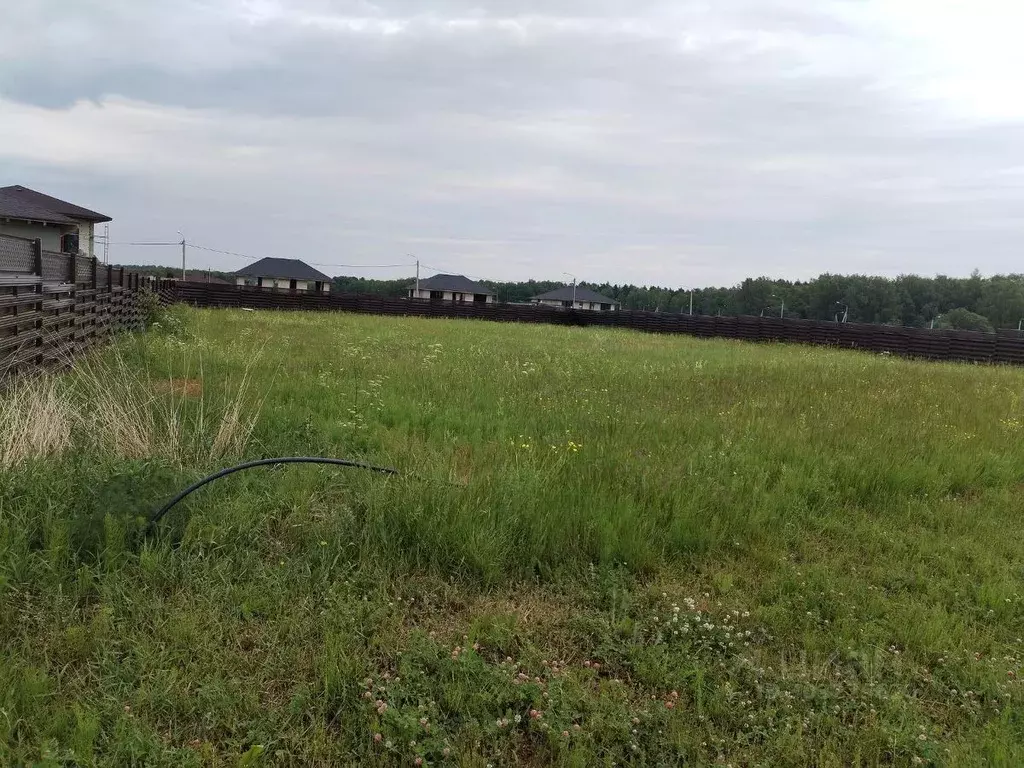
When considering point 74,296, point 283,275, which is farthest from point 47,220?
point 283,275

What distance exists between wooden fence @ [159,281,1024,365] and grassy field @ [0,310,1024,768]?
66.1 ft

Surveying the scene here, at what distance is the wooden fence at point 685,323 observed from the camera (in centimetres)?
2362

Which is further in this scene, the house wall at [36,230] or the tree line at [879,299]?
the tree line at [879,299]

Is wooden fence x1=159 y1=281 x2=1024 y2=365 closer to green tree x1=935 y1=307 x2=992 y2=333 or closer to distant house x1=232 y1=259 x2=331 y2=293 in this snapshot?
distant house x1=232 y1=259 x2=331 y2=293

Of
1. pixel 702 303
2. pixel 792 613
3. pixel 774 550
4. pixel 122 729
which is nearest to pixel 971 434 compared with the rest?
pixel 774 550

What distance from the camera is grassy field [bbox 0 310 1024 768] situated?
2.33 metres

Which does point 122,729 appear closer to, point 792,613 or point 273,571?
point 273,571

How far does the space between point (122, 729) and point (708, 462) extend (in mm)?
4117

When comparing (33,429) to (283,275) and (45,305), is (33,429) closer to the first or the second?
(45,305)

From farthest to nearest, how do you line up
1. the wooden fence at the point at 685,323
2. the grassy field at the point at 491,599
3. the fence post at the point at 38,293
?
the wooden fence at the point at 685,323 < the fence post at the point at 38,293 < the grassy field at the point at 491,599

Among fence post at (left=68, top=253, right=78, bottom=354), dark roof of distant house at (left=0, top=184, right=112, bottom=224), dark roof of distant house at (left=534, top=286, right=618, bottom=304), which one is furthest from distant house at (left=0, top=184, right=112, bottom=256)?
dark roof of distant house at (left=534, top=286, right=618, bottom=304)

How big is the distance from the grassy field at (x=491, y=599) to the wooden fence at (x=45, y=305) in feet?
2.58

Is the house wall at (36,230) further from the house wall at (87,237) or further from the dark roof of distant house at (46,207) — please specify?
the house wall at (87,237)

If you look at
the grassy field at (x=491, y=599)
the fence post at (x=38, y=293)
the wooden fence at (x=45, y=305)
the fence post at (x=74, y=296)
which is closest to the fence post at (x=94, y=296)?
the wooden fence at (x=45, y=305)
